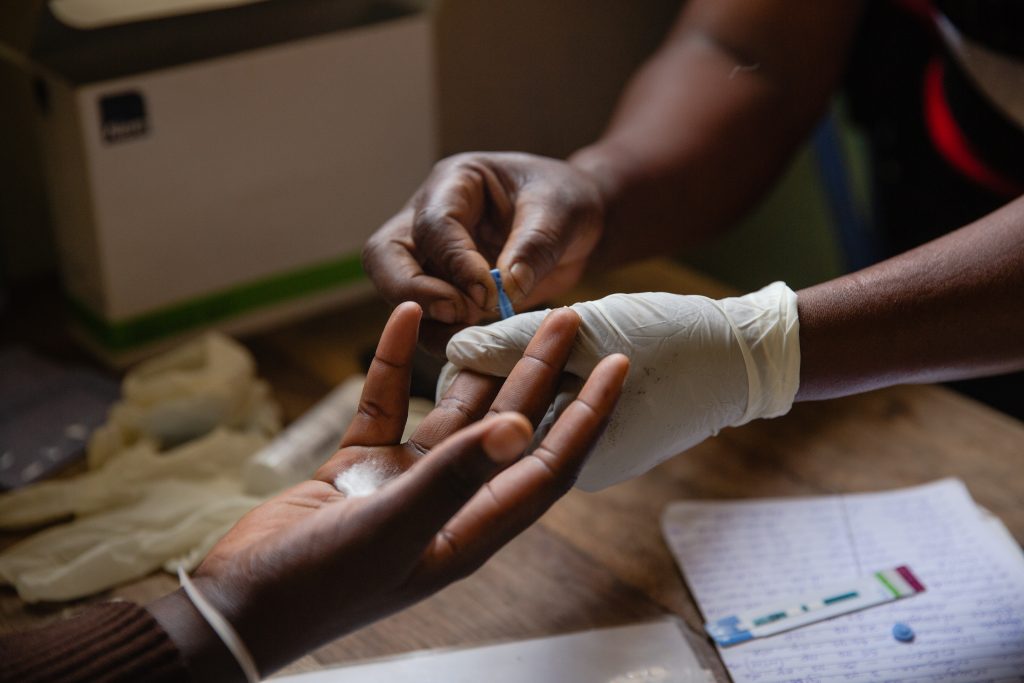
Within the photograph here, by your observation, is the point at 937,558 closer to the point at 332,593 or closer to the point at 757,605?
the point at 757,605

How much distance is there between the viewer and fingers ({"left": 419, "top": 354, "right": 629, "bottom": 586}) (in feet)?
2.17

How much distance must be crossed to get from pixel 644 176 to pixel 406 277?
38cm

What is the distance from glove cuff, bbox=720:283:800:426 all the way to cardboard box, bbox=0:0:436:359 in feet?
Answer: 2.14

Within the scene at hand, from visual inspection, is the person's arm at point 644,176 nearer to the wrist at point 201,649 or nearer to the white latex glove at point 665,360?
the white latex glove at point 665,360

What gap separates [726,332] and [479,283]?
0.67ft

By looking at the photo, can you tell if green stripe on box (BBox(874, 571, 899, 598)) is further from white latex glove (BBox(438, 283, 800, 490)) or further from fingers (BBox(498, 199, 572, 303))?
fingers (BBox(498, 199, 572, 303))

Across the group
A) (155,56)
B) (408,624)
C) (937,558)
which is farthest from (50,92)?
(937,558)

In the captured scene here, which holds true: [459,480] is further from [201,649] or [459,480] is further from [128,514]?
[128,514]

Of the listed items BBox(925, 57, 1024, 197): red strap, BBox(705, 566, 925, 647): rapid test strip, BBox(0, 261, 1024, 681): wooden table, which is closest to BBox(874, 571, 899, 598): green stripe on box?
BBox(705, 566, 925, 647): rapid test strip

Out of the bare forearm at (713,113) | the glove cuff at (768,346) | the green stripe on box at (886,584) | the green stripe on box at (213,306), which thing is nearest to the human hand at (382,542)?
the glove cuff at (768,346)

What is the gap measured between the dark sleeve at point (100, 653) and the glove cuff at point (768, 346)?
1.53 feet

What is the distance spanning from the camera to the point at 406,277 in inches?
34.5

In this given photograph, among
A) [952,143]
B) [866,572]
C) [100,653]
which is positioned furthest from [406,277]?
[952,143]

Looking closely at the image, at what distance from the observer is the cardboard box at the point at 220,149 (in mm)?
1153
